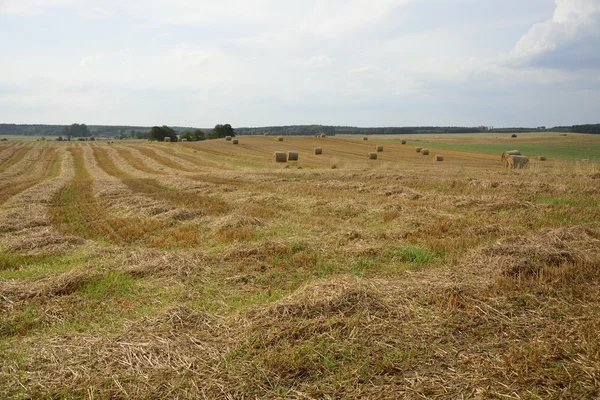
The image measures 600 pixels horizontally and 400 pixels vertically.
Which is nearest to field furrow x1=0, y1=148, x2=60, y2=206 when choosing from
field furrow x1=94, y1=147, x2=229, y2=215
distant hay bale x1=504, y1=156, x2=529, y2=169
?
field furrow x1=94, y1=147, x2=229, y2=215

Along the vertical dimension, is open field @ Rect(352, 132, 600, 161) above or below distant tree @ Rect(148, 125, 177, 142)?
below

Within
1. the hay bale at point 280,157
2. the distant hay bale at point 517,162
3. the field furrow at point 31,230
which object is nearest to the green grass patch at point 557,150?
the distant hay bale at point 517,162

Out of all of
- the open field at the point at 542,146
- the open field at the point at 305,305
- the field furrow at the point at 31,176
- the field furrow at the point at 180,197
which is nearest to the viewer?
the open field at the point at 305,305

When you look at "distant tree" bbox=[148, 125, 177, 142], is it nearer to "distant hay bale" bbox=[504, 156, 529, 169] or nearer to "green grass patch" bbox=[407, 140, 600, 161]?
"green grass patch" bbox=[407, 140, 600, 161]

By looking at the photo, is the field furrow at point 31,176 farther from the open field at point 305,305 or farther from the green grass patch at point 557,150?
the green grass patch at point 557,150

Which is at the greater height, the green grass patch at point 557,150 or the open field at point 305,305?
the green grass patch at point 557,150

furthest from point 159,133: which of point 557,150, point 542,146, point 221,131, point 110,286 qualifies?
point 110,286

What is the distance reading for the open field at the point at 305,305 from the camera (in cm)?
398

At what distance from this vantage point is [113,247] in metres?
8.96

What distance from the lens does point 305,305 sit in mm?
5320

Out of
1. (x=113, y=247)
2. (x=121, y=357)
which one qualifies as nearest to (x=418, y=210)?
(x=113, y=247)

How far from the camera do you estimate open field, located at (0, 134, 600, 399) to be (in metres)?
3.98

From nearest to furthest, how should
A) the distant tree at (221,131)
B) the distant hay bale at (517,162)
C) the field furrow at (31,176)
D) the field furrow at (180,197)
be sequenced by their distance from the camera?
the field furrow at (180,197) < the field furrow at (31,176) < the distant hay bale at (517,162) < the distant tree at (221,131)

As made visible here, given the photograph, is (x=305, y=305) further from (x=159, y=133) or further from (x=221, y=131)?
(x=159, y=133)
